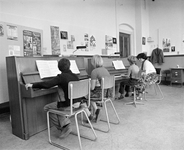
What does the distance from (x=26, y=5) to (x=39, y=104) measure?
2.29 meters

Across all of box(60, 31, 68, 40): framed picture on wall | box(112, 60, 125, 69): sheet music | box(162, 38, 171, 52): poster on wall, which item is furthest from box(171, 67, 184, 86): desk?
box(60, 31, 68, 40): framed picture on wall

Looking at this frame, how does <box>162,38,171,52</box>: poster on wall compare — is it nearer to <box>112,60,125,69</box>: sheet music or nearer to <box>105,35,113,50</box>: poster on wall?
<box>105,35,113,50</box>: poster on wall

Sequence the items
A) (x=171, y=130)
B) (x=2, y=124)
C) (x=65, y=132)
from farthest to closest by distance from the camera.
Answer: (x=2, y=124), (x=171, y=130), (x=65, y=132)

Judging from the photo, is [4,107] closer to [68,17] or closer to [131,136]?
[131,136]

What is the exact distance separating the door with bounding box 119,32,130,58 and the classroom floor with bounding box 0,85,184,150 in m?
3.79

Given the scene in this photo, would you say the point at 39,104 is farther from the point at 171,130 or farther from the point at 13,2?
the point at 13,2

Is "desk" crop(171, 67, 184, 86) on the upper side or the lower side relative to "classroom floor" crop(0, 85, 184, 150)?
upper

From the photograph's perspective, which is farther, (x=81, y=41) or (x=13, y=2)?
(x=81, y=41)

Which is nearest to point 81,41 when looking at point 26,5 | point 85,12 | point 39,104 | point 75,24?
point 75,24

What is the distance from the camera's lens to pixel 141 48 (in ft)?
23.3

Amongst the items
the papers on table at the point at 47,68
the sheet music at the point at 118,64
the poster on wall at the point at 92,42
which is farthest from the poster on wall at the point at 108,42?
the papers on table at the point at 47,68

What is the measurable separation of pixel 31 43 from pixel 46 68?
1235mm

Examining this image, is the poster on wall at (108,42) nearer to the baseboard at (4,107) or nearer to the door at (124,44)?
the door at (124,44)

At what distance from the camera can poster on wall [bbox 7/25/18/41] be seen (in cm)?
321
